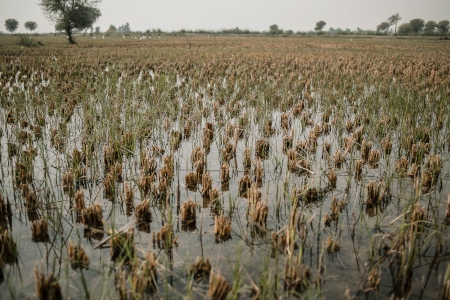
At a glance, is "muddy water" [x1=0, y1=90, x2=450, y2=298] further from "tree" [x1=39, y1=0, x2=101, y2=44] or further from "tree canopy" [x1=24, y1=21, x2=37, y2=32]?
"tree canopy" [x1=24, y1=21, x2=37, y2=32]

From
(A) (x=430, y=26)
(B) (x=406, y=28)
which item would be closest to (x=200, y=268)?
(B) (x=406, y=28)

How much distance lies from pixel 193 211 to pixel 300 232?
0.96 metres

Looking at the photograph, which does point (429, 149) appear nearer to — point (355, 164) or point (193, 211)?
point (355, 164)

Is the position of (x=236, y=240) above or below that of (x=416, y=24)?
below

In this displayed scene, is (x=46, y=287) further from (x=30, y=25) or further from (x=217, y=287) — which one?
(x=30, y=25)

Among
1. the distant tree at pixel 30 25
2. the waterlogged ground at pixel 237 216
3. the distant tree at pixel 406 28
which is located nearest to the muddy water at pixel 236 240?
the waterlogged ground at pixel 237 216

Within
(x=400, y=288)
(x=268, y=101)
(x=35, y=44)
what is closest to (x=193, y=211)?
(x=400, y=288)

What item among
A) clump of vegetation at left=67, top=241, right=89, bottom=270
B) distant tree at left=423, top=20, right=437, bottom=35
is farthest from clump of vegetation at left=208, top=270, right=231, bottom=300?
distant tree at left=423, top=20, right=437, bottom=35

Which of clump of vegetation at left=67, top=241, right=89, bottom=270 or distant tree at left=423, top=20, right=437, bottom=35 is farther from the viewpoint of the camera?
distant tree at left=423, top=20, right=437, bottom=35

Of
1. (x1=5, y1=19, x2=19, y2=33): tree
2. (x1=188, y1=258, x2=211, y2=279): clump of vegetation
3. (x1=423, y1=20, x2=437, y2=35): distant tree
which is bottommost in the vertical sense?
(x1=188, y1=258, x2=211, y2=279): clump of vegetation

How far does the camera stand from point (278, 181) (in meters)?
3.70

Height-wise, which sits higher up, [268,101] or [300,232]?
[268,101]

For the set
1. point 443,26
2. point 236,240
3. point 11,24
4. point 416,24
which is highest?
point 11,24

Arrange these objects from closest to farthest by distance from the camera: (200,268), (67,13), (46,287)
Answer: (46,287) → (200,268) → (67,13)
